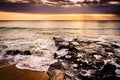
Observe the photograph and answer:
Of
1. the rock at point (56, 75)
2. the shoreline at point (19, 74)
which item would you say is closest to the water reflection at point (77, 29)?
the rock at point (56, 75)

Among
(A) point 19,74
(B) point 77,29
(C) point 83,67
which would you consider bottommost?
(B) point 77,29

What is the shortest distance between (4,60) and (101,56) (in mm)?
4183

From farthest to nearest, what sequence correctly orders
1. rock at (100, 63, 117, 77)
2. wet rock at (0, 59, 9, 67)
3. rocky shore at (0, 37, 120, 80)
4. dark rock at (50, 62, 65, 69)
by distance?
wet rock at (0, 59, 9, 67) → dark rock at (50, 62, 65, 69) → rock at (100, 63, 117, 77) → rocky shore at (0, 37, 120, 80)

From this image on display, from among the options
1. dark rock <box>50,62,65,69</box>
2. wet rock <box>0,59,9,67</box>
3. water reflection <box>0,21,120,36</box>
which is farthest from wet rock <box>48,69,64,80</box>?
water reflection <box>0,21,120,36</box>

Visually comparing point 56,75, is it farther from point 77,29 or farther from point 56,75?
point 77,29

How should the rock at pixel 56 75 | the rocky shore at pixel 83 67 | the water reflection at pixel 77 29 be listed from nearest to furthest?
the rock at pixel 56 75, the rocky shore at pixel 83 67, the water reflection at pixel 77 29

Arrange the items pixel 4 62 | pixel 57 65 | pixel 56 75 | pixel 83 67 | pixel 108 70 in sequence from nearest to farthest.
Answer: pixel 56 75 → pixel 108 70 → pixel 83 67 → pixel 57 65 → pixel 4 62

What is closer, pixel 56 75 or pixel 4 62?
pixel 56 75

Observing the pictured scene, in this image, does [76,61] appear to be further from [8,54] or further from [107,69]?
[8,54]

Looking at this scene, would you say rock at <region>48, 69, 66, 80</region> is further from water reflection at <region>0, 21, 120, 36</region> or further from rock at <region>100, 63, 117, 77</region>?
water reflection at <region>0, 21, 120, 36</region>

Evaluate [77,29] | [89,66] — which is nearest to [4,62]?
[89,66]

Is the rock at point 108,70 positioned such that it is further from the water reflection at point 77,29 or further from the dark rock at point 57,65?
→ the water reflection at point 77,29

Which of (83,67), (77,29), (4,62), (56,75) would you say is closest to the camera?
(56,75)

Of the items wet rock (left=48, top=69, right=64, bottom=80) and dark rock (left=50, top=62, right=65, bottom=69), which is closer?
wet rock (left=48, top=69, right=64, bottom=80)
